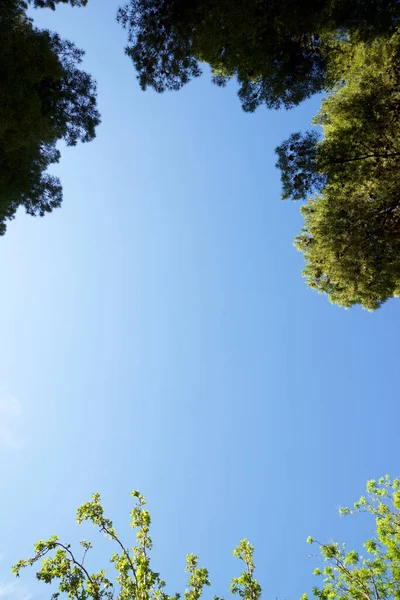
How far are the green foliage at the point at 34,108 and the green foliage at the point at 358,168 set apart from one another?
20.8 ft

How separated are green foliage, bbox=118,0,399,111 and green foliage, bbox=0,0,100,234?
6.97ft

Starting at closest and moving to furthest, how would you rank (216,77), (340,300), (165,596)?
1. (165,596)
2. (216,77)
3. (340,300)

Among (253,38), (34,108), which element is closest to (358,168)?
(253,38)

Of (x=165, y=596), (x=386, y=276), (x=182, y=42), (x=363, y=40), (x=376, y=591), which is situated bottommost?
(x=165, y=596)

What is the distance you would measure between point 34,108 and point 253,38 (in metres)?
6.45

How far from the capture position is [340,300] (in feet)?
42.3

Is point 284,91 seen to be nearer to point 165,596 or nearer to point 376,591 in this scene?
point 165,596

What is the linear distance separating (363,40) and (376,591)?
1688cm

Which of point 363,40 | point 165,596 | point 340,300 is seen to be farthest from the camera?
point 340,300

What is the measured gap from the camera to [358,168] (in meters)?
9.31

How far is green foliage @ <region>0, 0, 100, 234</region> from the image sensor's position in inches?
285

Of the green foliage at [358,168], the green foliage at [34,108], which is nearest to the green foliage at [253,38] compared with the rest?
the green foliage at [358,168]

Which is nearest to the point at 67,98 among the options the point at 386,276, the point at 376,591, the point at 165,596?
the point at 386,276

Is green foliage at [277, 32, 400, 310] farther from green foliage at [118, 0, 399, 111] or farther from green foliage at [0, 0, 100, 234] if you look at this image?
green foliage at [0, 0, 100, 234]
